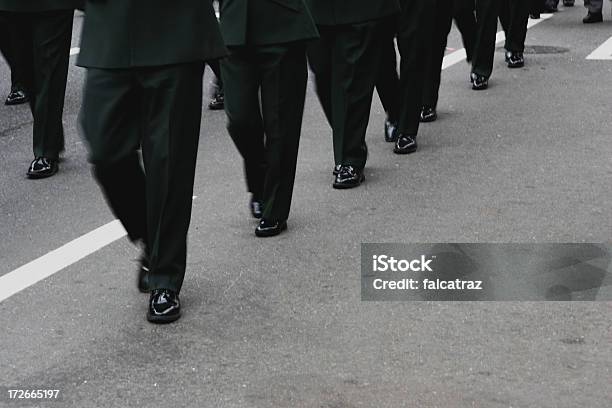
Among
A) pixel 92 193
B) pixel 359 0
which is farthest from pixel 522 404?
pixel 92 193

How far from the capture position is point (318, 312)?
226 inches

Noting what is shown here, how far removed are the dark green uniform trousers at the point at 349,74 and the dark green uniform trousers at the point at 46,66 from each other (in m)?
1.56

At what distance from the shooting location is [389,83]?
884 centimetres

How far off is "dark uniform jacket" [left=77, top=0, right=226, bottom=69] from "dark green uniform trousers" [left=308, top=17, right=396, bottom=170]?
2.14 metres

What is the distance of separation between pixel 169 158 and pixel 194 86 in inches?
12.5

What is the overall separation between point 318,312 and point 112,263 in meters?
1.26

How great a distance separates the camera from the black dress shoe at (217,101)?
10.5 m

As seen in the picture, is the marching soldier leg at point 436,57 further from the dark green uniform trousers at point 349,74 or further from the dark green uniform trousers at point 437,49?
the dark green uniform trousers at point 349,74

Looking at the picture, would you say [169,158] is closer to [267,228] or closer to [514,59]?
[267,228]

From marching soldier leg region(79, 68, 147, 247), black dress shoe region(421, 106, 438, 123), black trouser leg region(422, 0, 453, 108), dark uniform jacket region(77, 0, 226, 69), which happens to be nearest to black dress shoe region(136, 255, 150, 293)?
marching soldier leg region(79, 68, 147, 247)

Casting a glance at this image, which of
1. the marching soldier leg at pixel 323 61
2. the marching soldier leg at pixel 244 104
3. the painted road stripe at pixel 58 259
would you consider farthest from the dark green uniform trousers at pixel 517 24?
the painted road stripe at pixel 58 259

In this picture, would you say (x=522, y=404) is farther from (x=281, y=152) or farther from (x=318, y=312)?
(x=281, y=152)

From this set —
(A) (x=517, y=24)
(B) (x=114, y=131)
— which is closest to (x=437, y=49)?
(A) (x=517, y=24)

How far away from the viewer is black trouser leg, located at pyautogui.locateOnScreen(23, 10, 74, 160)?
8086 millimetres
